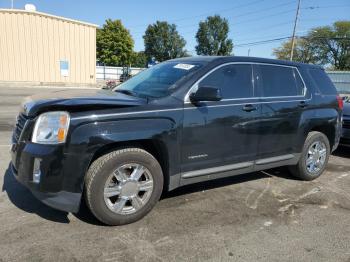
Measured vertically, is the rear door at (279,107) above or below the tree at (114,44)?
below

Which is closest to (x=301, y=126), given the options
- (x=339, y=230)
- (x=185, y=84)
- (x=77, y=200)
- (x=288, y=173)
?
(x=288, y=173)

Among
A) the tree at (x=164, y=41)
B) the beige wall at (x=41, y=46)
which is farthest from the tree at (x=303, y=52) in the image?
the beige wall at (x=41, y=46)

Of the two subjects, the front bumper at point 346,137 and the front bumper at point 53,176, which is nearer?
the front bumper at point 53,176

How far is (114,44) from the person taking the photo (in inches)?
2422

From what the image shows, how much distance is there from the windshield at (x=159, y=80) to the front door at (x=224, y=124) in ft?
0.89

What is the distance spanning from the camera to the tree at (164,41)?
262 ft

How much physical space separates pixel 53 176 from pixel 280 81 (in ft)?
11.1

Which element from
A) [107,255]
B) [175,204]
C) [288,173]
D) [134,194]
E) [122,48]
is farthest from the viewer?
[122,48]

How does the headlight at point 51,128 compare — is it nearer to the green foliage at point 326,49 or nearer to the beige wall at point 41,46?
the beige wall at point 41,46

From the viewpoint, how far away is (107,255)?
305cm

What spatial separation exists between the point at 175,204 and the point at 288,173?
2.51 meters

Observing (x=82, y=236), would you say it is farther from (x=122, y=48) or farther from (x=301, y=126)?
(x=122, y=48)

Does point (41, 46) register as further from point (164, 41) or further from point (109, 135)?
point (164, 41)

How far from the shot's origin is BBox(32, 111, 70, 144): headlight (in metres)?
3.17
